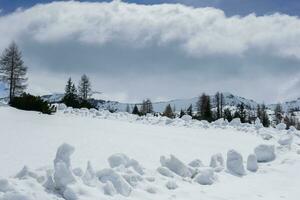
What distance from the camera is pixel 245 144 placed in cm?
1734

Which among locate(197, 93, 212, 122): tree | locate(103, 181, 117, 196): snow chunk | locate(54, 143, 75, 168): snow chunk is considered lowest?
locate(103, 181, 117, 196): snow chunk

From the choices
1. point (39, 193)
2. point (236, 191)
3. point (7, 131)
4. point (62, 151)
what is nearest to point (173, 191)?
point (236, 191)

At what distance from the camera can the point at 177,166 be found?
1000 cm

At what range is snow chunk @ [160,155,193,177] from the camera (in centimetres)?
989

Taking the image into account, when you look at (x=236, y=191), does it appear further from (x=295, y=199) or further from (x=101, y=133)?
(x=101, y=133)

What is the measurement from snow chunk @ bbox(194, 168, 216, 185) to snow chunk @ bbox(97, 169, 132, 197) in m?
2.41

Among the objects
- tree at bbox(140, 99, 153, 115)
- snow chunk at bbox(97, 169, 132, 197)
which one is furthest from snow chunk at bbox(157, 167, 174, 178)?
tree at bbox(140, 99, 153, 115)

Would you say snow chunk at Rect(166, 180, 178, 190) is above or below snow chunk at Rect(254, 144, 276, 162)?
below

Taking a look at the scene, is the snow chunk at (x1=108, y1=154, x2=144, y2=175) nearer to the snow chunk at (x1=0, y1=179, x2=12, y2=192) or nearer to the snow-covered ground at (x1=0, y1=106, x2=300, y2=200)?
the snow-covered ground at (x1=0, y1=106, x2=300, y2=200)

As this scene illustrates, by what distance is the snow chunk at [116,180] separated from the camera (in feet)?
24.9

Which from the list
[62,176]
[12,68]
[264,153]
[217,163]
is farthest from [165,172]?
[12,68]

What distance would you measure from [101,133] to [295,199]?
7274 mm

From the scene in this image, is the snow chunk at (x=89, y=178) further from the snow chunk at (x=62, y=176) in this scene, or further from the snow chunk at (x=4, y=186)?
the snow chunk at (x=4, y=186)

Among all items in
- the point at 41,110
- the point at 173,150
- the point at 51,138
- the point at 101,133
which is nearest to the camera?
the point at 51,138
